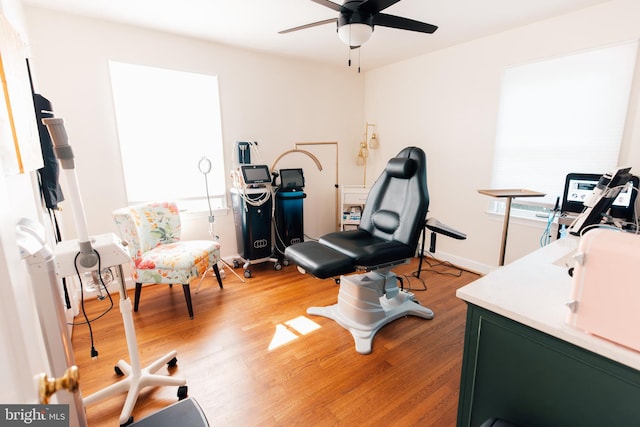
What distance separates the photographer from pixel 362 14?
5.93ft

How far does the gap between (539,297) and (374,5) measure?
5.54 ft

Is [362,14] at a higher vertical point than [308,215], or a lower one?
higher

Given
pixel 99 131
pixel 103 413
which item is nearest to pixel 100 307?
pixel 103 413

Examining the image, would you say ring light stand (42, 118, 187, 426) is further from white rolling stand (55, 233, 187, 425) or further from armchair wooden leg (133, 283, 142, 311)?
armchair wooden leg (133, 283, 142, 311)

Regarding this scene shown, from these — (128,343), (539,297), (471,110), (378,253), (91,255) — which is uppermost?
(471,110)

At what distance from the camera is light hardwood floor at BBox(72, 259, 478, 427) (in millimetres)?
1517

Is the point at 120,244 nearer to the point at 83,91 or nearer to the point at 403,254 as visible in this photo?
the point at 403,254

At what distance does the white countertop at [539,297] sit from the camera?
31.2 inches

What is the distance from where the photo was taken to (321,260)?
1.94 m

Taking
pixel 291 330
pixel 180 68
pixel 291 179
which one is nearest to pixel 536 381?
pixel 291 330

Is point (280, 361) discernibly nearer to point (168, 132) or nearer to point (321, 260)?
point (321, 260)

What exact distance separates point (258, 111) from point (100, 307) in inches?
94.9

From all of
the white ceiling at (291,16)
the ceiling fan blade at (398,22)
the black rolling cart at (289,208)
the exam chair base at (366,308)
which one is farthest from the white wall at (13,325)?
the black rolling cart at (289,208)

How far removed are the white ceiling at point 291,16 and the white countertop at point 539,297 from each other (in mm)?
1990
